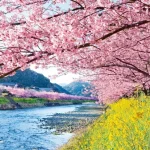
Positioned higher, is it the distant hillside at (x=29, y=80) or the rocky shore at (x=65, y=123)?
Answer: the distant hillside at (x=29, y=80)

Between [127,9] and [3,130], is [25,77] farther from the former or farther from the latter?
[127,9]

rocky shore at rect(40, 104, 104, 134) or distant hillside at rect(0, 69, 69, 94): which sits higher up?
distant hillside at rect(0, 69, 69, 94)

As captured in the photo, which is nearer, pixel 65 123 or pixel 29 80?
pixel 65 123

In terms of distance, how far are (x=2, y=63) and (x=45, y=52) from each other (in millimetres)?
756

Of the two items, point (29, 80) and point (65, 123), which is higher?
point (29, 80)

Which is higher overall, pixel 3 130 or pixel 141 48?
pixel 141 48

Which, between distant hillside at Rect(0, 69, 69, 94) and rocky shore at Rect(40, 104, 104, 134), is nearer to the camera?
rocky shore at Rect(40, 104, 104, 134)

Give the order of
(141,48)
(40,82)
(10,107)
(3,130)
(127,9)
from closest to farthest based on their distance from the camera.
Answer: (127,9) < (141,48) < (3,130) < (10,107) < (40,82)

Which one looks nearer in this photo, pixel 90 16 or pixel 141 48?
pixel 90 16

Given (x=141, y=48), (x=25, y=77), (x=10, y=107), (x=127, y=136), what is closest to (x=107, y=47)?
(x=141, y=48)

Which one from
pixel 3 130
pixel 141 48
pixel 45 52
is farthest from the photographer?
pixel 3 130

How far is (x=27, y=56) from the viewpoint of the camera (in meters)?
5.37

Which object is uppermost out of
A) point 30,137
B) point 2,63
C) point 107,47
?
point 107,47

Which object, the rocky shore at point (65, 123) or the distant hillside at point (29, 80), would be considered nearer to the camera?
the rocky shore at point (65, 123)
